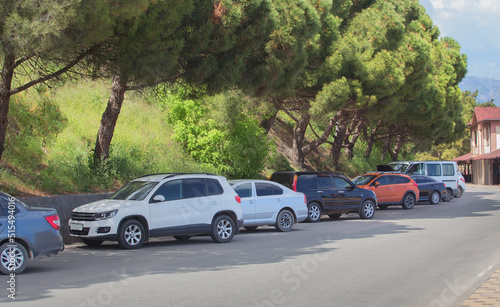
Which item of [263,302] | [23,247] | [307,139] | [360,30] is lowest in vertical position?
[263,302]

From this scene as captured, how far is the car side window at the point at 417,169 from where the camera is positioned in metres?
31.4

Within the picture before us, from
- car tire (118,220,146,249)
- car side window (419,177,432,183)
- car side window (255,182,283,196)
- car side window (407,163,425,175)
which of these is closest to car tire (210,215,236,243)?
car tire (118,220,146,249)

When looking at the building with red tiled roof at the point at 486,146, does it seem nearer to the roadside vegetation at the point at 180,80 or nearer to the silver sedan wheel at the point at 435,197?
the roadside vegetation at the point at 180,80

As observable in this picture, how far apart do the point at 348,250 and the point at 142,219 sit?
16.0 feet

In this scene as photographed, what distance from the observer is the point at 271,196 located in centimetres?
1645

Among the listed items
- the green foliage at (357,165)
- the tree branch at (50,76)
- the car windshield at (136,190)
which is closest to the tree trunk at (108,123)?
the tree branch at (50,76)

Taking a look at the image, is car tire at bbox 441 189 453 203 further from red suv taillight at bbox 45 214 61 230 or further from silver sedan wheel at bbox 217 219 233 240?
red suv taillight at bbox 45 214 61 230

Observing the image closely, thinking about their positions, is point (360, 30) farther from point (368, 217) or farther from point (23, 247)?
point (23, 247)

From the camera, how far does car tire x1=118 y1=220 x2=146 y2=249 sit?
40.7ft

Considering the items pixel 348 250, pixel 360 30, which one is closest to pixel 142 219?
pixel 348 250

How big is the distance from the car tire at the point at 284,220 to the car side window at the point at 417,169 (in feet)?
54.3

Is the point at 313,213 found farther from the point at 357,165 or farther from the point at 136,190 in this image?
the point at 357,165

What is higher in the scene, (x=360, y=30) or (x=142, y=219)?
(x=360, y=30)

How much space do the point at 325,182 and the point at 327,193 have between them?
46 cm
